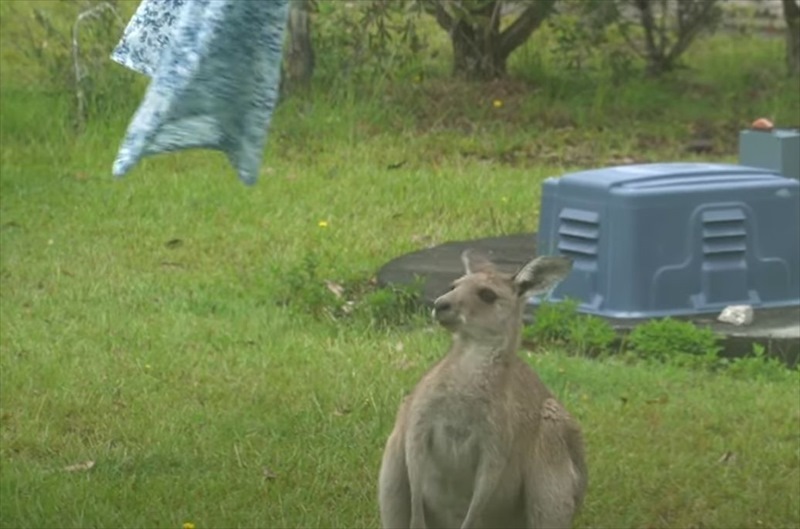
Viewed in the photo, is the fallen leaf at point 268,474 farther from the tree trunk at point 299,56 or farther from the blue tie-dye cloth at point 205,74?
the tree trunk at point 299,56

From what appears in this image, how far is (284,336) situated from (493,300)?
3320 millimetres

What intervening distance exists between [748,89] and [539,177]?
3391 millimetres

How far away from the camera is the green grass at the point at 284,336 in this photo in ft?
19.8

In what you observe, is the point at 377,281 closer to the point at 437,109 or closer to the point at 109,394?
the point at 109,394

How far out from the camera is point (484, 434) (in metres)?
4.54

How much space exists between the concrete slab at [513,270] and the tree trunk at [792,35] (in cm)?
533

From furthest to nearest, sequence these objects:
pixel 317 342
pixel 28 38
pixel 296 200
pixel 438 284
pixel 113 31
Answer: pixel 28 38 → pixel 113 31 → pixel 296 200 → pixel 438 284 → pixel 317 342

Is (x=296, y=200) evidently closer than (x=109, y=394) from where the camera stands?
No

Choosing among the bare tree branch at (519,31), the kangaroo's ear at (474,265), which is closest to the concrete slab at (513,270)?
the kangaroo's ear at (474,265)

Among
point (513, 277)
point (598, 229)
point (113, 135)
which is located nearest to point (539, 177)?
point (113, 135)

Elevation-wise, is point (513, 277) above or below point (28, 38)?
above

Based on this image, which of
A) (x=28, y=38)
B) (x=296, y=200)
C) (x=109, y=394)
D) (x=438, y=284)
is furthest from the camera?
(x=28, y=38)

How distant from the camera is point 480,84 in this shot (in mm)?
13570

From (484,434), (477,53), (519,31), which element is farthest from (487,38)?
(484,434)
